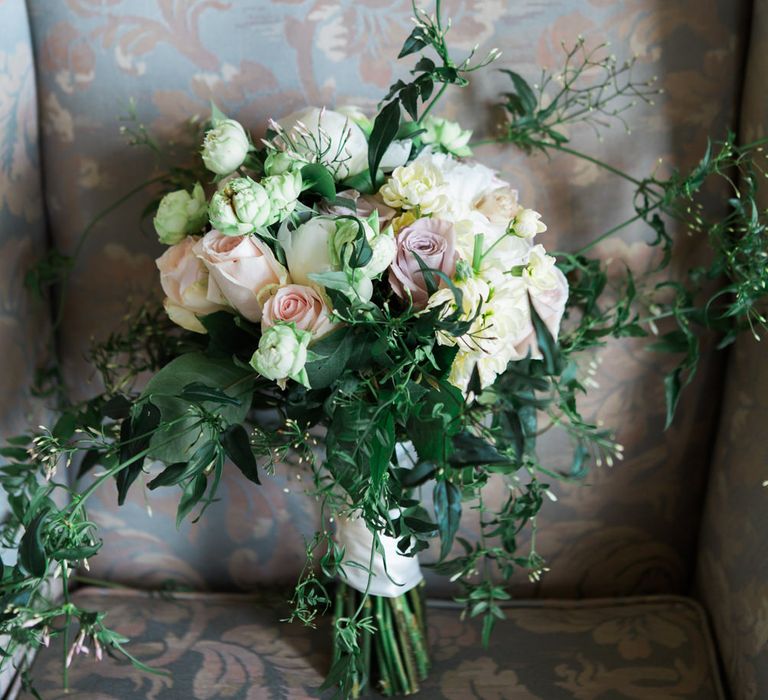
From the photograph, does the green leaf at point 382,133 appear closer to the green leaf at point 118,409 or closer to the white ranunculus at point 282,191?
the white ranunculus at point 282,191

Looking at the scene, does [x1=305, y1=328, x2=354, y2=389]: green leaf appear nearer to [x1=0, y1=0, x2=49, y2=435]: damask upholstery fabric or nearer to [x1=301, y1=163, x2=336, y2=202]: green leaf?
[x1=301, y1=163, x2=336, y2=202]: green leaf

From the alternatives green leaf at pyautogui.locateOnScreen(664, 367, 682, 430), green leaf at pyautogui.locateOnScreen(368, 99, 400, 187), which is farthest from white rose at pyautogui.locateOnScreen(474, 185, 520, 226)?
green leaf at pyautogui.locateOnScreen(664, 367, 682, 430)

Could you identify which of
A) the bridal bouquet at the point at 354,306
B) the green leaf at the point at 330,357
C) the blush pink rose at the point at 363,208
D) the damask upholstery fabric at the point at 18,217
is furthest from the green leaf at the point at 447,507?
the damask upholstery fabric at the point at 18,217

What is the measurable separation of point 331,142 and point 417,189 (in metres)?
0.10

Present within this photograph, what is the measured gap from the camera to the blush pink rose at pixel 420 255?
2.11 feet

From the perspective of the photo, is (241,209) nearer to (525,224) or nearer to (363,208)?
(363,208)

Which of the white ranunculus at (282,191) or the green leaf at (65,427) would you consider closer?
→ the white ranunculus at (282,191)

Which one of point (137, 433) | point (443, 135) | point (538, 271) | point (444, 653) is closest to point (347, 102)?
point (443, 135)

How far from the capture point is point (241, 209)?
24.4 inches

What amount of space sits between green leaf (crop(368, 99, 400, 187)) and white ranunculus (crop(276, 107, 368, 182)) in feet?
0.06

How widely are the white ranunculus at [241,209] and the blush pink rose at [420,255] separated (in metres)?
0.11

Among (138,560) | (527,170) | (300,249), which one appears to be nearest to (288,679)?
(138,560)

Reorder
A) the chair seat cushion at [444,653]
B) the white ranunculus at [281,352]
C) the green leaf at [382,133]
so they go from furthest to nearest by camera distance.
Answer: the chair seat cushion at [444,653] → the green leaf at [382,133] → the white ranunculus at [281,352]

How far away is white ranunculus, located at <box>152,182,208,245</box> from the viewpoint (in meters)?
0.73
